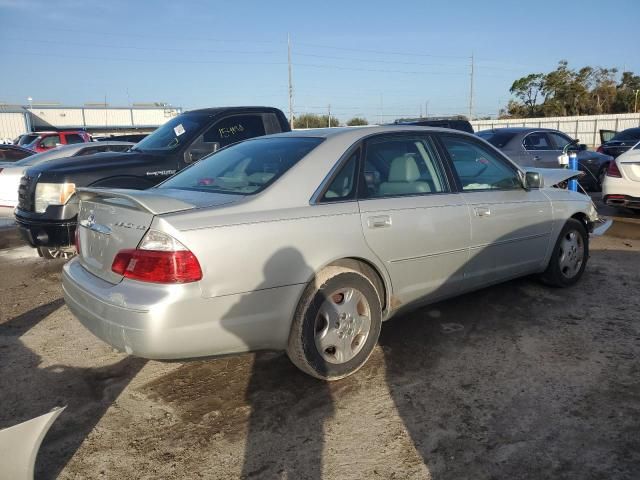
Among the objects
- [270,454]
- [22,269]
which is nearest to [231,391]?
[270,454]

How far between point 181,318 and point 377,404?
4.05 ft

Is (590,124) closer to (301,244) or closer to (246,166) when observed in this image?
(246,166)

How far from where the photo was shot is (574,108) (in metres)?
55.4

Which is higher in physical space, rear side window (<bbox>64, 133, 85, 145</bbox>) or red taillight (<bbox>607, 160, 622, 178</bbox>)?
rear side window (<bbox>64, 133, 85, 145</bbox>)

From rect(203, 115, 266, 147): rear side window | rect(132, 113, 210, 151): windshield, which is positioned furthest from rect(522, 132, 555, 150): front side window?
rect(132, 113, 210, 151): windshield

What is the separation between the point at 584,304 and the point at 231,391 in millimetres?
3200

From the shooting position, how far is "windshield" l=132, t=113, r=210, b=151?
6.26 metres

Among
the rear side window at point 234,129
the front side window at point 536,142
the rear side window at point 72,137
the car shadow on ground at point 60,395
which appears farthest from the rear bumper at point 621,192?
the rear side window at point 72,137

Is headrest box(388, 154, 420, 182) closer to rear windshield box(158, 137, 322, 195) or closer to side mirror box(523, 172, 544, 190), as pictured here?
rear windshield box(158, 137, 322, 195)

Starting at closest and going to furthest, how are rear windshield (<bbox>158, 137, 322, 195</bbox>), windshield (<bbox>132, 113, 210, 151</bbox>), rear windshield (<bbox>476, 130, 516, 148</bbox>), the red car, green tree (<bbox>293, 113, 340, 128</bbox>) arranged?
rear windshield (<bbox>158, 137, 322, 195</bbox>) → windshield (<bbox>132, 113, 210, 151</bbox>) → rear windshield (<bbox>476, 130, 516, 148</bbox>) → the red car → green tree (<bbox>293, 113, 340, 128</bbox>)

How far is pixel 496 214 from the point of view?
4.25 meters

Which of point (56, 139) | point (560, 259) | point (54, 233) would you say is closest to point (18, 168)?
point (54, 233)

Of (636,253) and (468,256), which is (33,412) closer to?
(468,256)

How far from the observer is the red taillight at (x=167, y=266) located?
271 cm
